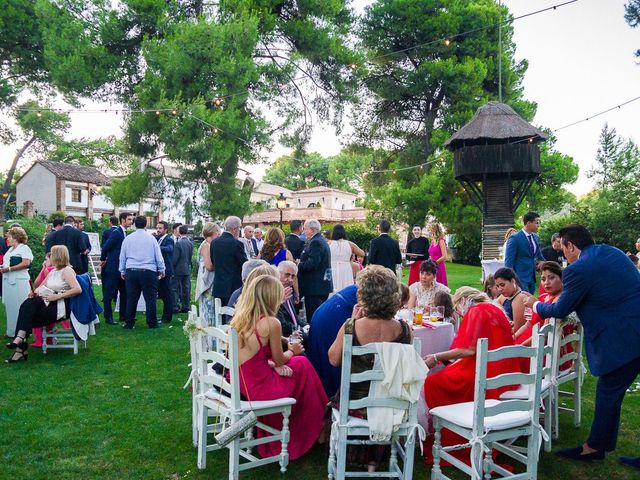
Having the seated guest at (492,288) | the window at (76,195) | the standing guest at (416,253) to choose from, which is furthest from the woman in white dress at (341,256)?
the window at (76,195)

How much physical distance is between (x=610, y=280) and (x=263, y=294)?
2.51 meters

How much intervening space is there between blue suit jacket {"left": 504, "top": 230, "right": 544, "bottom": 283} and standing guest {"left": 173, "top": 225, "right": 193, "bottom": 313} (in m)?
6.18

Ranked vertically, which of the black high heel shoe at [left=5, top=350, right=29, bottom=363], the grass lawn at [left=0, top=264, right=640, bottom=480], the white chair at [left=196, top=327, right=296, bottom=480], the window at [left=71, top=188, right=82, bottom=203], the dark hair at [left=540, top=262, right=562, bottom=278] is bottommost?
the grass lawn at [left=0, top=264, right=640, bottom=480]

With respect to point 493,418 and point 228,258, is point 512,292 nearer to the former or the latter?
point 493,418

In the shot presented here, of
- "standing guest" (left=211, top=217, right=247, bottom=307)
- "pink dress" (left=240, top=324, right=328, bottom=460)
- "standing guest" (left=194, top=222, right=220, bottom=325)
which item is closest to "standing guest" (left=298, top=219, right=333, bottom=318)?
"standing guest" (left=211, top=217, right=247, bottom=307)

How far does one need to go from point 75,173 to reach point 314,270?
45479 mm

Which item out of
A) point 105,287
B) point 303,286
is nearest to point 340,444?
point 303,286

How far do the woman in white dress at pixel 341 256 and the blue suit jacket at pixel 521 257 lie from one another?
8.86ft

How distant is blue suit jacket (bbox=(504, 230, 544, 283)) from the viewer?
785 cm

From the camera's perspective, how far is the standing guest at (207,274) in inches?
317

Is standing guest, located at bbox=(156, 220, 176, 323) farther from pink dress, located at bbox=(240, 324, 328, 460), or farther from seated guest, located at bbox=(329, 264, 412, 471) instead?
seated guest, located at bbox=(329, 264, 412, 471)

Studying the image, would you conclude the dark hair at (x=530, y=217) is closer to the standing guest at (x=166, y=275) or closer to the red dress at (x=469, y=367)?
the red dress at (x=469, y=367)

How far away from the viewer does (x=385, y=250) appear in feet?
30.1

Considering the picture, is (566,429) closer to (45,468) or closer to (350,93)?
(45,468)
